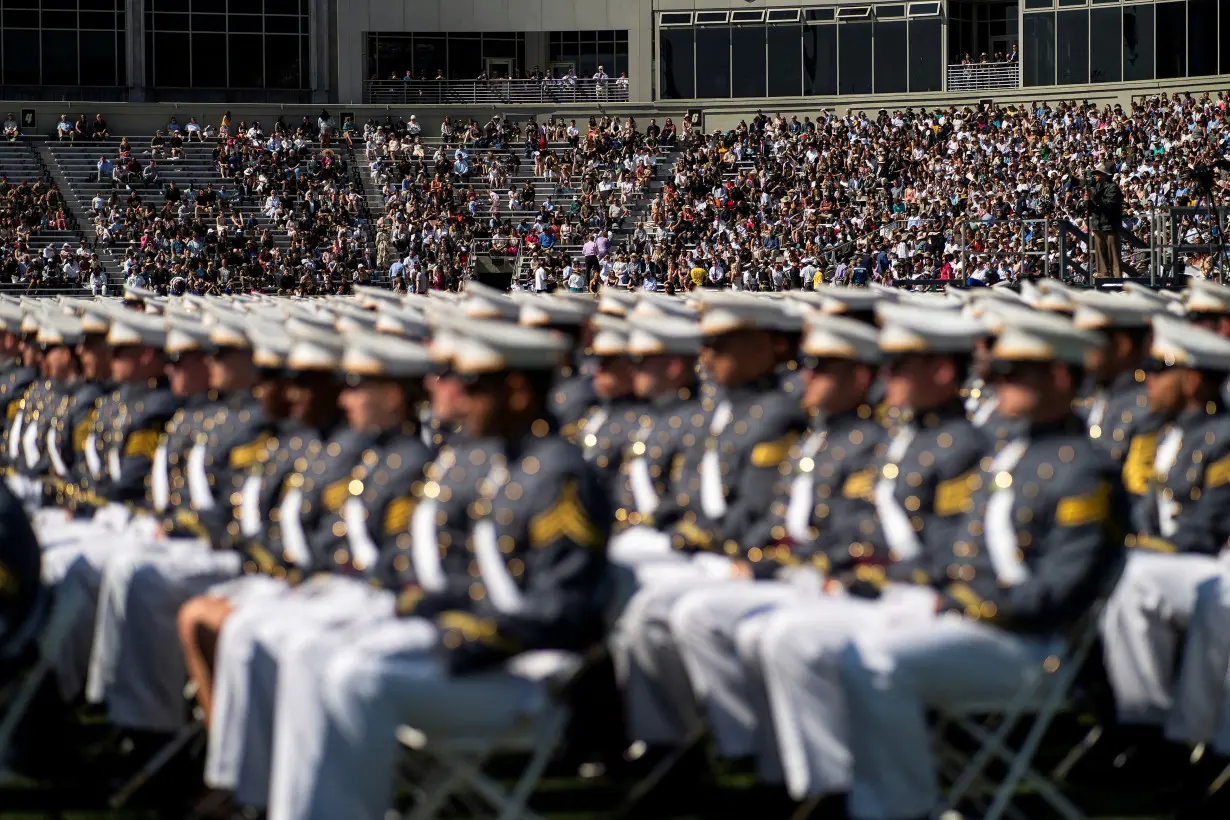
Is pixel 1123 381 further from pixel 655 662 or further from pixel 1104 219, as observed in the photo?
pixel 1104 219

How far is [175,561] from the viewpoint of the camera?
26.0ft

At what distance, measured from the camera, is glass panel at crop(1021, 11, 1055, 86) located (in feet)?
163

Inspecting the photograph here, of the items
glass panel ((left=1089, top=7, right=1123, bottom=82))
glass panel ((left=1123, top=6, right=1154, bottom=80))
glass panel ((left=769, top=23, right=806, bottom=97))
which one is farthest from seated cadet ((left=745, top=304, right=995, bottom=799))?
glass panel ((left=769, top=23, right=806, bottom=97))

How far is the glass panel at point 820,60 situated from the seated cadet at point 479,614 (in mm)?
47793

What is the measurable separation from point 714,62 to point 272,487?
1861 inches

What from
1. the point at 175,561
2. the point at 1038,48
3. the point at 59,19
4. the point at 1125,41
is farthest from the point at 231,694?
the point at 59,19

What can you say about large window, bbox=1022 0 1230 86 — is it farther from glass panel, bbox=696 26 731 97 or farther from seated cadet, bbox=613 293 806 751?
seated cadet, bbox=613 293 806 751

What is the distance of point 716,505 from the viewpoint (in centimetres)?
769

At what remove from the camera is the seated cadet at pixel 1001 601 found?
599cm

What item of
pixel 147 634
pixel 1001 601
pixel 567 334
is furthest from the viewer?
pixel 567 334

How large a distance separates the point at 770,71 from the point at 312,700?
48627 millimetres

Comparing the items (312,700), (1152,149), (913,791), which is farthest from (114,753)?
(1152,149)

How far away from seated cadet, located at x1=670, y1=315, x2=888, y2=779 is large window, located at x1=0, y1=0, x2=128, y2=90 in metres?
49.2

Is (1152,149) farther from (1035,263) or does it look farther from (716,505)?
(716,505)
